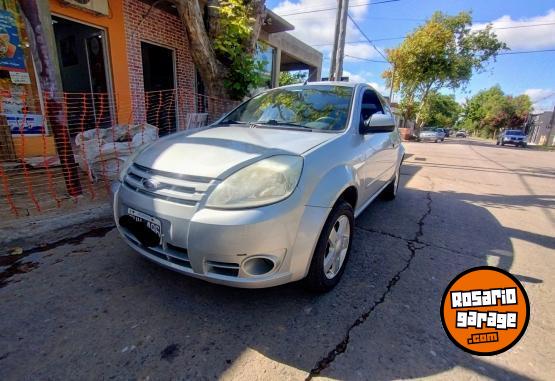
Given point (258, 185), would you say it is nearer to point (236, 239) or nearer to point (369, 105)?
point (236, 239)

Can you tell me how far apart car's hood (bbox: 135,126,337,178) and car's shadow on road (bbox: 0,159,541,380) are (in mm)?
923


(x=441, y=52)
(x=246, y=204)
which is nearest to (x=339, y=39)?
(x=246, y=204)

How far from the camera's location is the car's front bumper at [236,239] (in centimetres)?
168

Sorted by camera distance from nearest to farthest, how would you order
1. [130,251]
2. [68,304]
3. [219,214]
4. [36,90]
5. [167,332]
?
[219,214], [167,332], [68,304], [130,251], [36,90]

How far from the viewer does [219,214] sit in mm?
1702

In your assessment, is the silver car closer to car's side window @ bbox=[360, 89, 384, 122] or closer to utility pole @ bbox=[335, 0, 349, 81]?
car's side window @ bbox=[360, 89, 384, 122]

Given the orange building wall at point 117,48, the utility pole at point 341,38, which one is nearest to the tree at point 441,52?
the utility pole at point 341,38

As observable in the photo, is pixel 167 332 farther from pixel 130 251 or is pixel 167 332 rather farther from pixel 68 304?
pixel 130 251

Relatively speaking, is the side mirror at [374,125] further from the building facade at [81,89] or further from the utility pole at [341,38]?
the utility pole at [341,38]

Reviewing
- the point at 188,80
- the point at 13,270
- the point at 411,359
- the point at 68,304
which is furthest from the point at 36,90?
the point at 411,359

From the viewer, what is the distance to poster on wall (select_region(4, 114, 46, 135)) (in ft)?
16.6

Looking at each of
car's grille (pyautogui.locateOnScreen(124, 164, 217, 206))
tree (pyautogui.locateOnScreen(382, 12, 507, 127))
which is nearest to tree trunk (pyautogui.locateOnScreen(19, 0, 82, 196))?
car's grille (pyautogui.locateOnScreen(124, 164, 217, 206))

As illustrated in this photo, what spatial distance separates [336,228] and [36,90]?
19.6 feet

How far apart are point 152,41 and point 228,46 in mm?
2392
